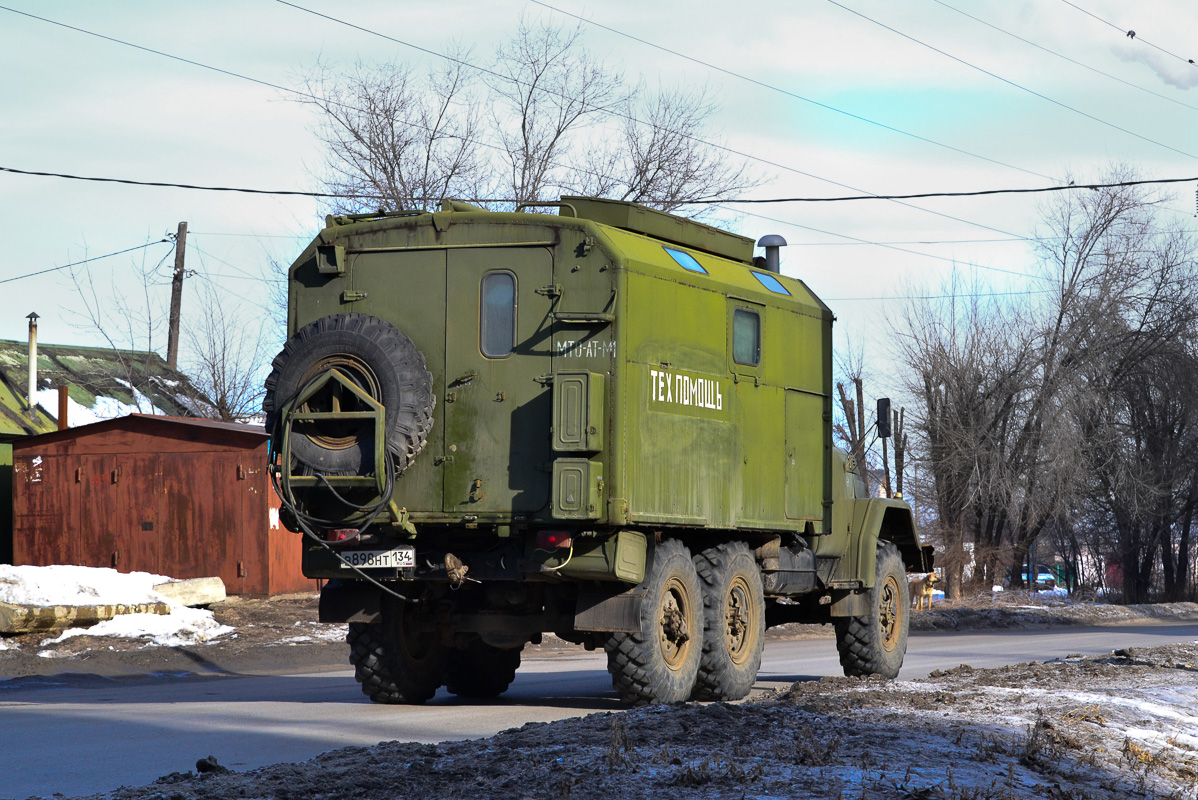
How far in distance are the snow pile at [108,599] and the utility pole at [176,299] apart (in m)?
22.7

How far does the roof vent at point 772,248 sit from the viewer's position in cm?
1351

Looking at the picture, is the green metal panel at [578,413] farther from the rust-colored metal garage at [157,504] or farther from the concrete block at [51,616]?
the rust-colored metal garage at [157,504]

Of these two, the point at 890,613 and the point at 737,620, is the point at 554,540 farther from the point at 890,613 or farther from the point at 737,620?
the point at 890,613

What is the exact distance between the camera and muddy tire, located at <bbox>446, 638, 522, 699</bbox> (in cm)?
1188

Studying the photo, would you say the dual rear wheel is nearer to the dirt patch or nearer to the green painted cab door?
the dirt patch

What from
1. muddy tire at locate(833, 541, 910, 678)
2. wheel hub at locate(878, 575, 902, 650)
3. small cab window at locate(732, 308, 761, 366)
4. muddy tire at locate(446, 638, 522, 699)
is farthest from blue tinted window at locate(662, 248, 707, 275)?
wheel hub at locate(878, 575, 902, 650)

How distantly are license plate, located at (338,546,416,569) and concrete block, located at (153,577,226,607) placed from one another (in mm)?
10549

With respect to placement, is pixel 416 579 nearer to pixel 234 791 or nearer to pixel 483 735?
pixel 483 735

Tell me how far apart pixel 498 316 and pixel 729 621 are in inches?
127

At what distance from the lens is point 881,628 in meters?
13.7

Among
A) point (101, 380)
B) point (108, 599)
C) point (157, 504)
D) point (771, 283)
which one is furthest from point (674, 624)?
point (101, 380)

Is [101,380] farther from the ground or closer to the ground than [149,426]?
farther from the ground

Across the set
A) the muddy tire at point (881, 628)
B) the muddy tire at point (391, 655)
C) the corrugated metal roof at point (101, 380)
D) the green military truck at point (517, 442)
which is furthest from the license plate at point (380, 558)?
the corrugated metal roof at point (101, 380)

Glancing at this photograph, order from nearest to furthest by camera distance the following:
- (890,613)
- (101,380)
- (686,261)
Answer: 1. (686,261)
2. (890,613)
3. (101,380)
